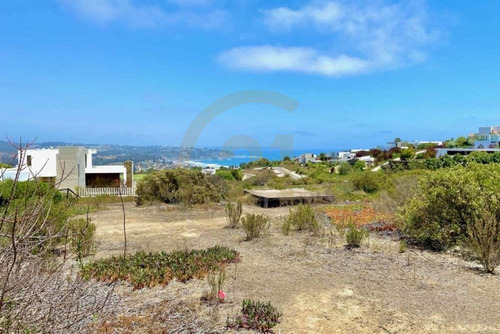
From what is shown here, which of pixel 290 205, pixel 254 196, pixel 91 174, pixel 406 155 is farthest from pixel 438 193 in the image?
pixel 406 155

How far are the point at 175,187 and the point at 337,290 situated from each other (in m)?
11.7

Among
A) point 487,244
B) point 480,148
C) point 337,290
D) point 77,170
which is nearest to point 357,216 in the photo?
point 487,244

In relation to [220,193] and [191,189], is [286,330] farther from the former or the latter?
[220,193]

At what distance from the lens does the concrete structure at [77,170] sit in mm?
22009

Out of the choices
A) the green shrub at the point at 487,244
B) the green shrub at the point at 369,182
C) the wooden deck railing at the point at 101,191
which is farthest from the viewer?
the wooden deck railing at the point at 101,191

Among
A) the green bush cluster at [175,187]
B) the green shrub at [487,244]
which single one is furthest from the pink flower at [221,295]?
the green bush cluster at [175,187]

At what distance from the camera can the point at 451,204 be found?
7.26 meters

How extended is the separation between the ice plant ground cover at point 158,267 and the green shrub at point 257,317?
1.55 metres

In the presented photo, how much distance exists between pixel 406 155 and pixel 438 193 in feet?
108

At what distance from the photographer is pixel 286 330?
148 inches

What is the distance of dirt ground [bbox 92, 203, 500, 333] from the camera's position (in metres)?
3.90

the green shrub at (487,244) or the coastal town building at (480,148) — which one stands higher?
the coastal town building at (480,148)

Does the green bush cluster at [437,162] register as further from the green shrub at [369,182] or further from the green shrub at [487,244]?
the green shrub at [487,244]

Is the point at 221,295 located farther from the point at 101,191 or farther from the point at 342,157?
the point at 342,157
